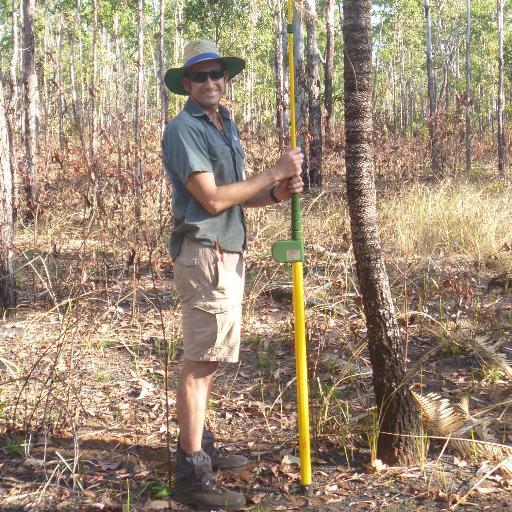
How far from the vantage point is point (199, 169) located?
8.35ft

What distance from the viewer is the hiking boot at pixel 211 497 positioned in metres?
2.68

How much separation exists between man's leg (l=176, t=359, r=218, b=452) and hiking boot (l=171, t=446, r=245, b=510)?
0.16ft

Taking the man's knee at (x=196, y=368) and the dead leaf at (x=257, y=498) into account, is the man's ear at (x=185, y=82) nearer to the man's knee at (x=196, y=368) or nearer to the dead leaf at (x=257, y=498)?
the man's knee at (x=196, y=368)

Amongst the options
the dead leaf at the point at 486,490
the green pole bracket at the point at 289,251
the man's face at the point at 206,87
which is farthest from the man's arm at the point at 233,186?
the dead leaf at the point at 486,490

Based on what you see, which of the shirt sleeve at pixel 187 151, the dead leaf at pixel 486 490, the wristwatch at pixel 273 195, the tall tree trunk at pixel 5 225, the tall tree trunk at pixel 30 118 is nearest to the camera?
the shirt sleeve at pixel 187 151

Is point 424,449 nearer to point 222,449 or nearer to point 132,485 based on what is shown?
point 222,449

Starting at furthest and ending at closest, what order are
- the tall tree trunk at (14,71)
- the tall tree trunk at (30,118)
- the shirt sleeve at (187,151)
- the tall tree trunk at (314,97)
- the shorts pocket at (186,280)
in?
the tall tree trunk at (314,97), the tall tree trunk at (30,118), the tall tree trunk at (14,71), the shorts pocket at (186,280), the shirt sleeve at (187,151)

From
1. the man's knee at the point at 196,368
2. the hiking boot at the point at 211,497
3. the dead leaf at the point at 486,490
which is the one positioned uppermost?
the man's knee at the point at 196,368

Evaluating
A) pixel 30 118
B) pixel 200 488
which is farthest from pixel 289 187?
pixel 30 118

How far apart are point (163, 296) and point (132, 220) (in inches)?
49.4

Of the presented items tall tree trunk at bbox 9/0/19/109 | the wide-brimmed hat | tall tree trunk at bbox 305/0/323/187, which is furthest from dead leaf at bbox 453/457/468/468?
tall tree trunk at bbox 305/0/323/187

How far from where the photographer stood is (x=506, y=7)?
136 ft

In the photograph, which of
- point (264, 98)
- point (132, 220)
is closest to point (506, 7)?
point (264, 98)

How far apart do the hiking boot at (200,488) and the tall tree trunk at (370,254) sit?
786 millimetres
